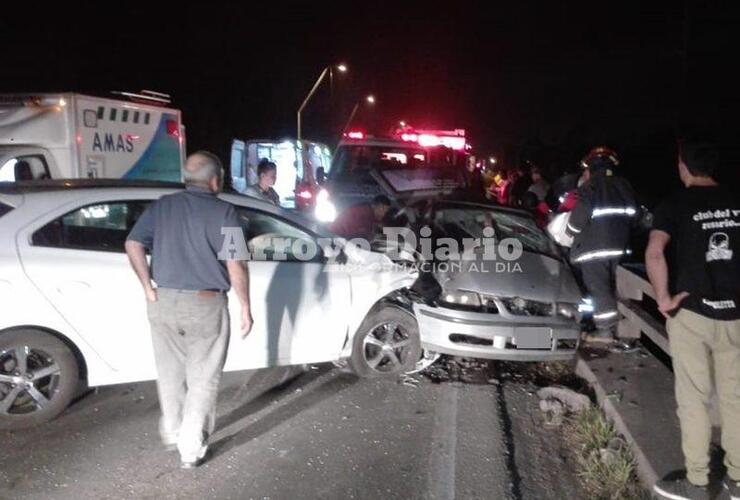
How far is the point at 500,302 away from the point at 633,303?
1564mm

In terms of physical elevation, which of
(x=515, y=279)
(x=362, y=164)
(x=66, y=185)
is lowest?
(x=515, y=279)

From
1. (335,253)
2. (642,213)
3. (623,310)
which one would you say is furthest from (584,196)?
(335,253)

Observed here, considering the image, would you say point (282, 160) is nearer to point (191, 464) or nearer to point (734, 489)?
point (191, 464)

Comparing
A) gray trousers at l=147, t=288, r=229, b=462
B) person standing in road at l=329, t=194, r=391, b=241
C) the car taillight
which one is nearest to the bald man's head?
gray trousers at l=147, t=288, r=229, b=462

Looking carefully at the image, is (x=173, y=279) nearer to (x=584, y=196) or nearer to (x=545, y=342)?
(x=545, y=342)

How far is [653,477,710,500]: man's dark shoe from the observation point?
366 cm

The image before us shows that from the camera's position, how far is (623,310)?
263 inches

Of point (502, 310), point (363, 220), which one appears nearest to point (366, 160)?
point (363, 220)

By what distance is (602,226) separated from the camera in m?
6.15

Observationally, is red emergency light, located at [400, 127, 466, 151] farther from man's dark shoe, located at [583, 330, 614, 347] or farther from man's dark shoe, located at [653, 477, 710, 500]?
man's dark shoe, located at [653, 477, 710, 500]

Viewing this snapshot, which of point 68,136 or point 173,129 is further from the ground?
point 173,129

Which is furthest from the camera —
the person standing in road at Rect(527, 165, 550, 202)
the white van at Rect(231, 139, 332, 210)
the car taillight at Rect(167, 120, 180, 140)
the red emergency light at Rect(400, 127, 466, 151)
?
the white van at Rect(231, 139, 332, 210)

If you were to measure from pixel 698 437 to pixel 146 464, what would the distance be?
3.13 m

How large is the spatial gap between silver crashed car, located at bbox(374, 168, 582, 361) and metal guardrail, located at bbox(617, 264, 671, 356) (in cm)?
54
